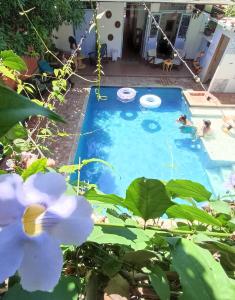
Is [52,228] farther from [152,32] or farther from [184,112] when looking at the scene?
[152,32]

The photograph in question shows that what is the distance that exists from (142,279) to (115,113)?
8498 millimetres

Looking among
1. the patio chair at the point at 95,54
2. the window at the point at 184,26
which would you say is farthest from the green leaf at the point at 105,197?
the window at the point at 184,26

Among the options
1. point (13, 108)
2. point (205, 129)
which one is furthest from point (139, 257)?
point (205, 129)

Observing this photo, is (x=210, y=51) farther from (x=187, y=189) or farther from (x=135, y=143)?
A: (x=187, y=189)

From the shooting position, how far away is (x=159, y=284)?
1.59 ft

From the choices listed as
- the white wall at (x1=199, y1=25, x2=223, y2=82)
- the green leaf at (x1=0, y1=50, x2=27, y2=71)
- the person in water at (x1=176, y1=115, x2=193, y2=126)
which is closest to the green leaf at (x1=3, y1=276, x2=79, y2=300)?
the green leaf at (x1=0, y1=50, x2=27, y2=71)

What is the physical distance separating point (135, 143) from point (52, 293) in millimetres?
7725

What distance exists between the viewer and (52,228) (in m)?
0.34

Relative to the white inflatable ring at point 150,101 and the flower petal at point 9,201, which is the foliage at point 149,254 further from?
the white inflatable ring at point 150,101

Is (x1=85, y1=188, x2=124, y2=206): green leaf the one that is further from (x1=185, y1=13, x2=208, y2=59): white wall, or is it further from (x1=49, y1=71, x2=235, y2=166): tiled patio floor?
(x1=185, y1=13, x2=208, y2=59): white wall

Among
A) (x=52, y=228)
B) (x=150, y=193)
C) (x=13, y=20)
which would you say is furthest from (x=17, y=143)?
(x=13, y=20)

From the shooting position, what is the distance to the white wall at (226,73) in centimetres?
927

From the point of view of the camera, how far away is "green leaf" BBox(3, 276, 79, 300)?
1.26ft

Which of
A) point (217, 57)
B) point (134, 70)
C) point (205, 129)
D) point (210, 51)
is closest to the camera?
point (205, 129)
